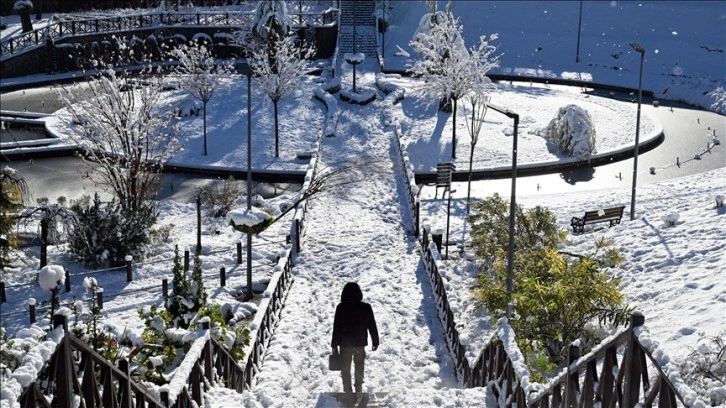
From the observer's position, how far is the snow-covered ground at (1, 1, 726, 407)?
14.8 metres

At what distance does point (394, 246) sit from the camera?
22.5m

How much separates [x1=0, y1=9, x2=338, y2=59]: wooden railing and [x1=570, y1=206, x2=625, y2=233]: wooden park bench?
89.7 ft

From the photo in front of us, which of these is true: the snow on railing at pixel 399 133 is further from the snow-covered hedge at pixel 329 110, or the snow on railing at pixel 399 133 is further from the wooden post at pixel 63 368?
the wooden post at pixel 63 368

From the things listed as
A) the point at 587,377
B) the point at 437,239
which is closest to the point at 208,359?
the point at 587,377

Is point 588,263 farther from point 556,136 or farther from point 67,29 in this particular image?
point 67,29

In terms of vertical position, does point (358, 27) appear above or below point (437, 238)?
above

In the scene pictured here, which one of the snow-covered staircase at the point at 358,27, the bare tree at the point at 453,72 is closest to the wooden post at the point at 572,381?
the bare tree at the point at 453,72

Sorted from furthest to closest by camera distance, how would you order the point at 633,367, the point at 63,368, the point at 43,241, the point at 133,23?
the point at 133,23 < the point at 43,241 < the point at 633,367 < the point at 63,368

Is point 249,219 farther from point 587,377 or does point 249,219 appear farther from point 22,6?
point 22,6

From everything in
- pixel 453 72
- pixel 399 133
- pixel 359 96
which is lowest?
pixel 399 133

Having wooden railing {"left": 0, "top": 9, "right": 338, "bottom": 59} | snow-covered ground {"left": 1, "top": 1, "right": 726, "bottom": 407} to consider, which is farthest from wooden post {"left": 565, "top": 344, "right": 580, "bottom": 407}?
wooden railing {"left": 0, "top": 9, "right": 338, "bottom": 59}

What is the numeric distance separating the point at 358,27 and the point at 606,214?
32.7 m

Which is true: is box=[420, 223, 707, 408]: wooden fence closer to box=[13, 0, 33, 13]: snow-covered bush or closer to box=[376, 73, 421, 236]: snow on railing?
box=[376, 73, 421, 236]: snow on railing

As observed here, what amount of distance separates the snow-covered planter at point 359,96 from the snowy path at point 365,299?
29.1ft
